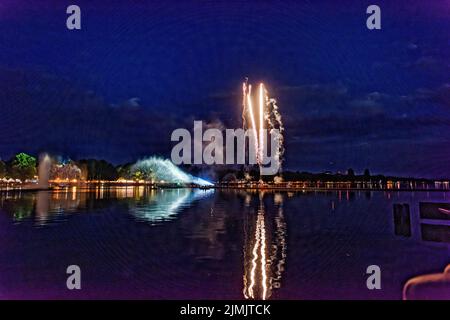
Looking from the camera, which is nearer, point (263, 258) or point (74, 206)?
point (263, 258)

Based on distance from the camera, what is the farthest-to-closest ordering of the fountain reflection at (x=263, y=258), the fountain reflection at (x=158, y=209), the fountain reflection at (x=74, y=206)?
1. the fountain reflection at (x=158, y=209)
2. the fountain reflection at (x=74, y=206)
3. the fountain reflection at (x=263, y=258)

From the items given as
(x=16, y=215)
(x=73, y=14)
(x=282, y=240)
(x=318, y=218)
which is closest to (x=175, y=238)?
(x=282, y=240)

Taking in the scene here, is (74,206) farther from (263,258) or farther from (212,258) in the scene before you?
(263,258)

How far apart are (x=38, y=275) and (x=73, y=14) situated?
6.25m

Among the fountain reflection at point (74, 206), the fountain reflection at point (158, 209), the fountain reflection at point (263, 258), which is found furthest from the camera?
the fountain reflection at point (158, 209)

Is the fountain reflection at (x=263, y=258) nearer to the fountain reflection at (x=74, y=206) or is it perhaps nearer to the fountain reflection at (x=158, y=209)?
the fountain reflection at (x=158, y=209)

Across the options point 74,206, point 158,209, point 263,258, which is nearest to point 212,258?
point 263,258

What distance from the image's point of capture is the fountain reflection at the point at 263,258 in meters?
8.37

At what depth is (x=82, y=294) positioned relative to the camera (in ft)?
27.1

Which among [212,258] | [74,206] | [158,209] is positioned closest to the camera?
[212,258]

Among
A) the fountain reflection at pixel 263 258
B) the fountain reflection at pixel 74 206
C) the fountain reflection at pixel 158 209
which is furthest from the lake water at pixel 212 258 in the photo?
the fountain reflection at pixel 158 209

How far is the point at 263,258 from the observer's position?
35.4ft

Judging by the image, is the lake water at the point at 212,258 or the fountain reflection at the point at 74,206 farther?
the fountain reflection at the point at 74,206

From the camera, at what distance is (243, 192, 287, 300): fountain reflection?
8367 millimetres
